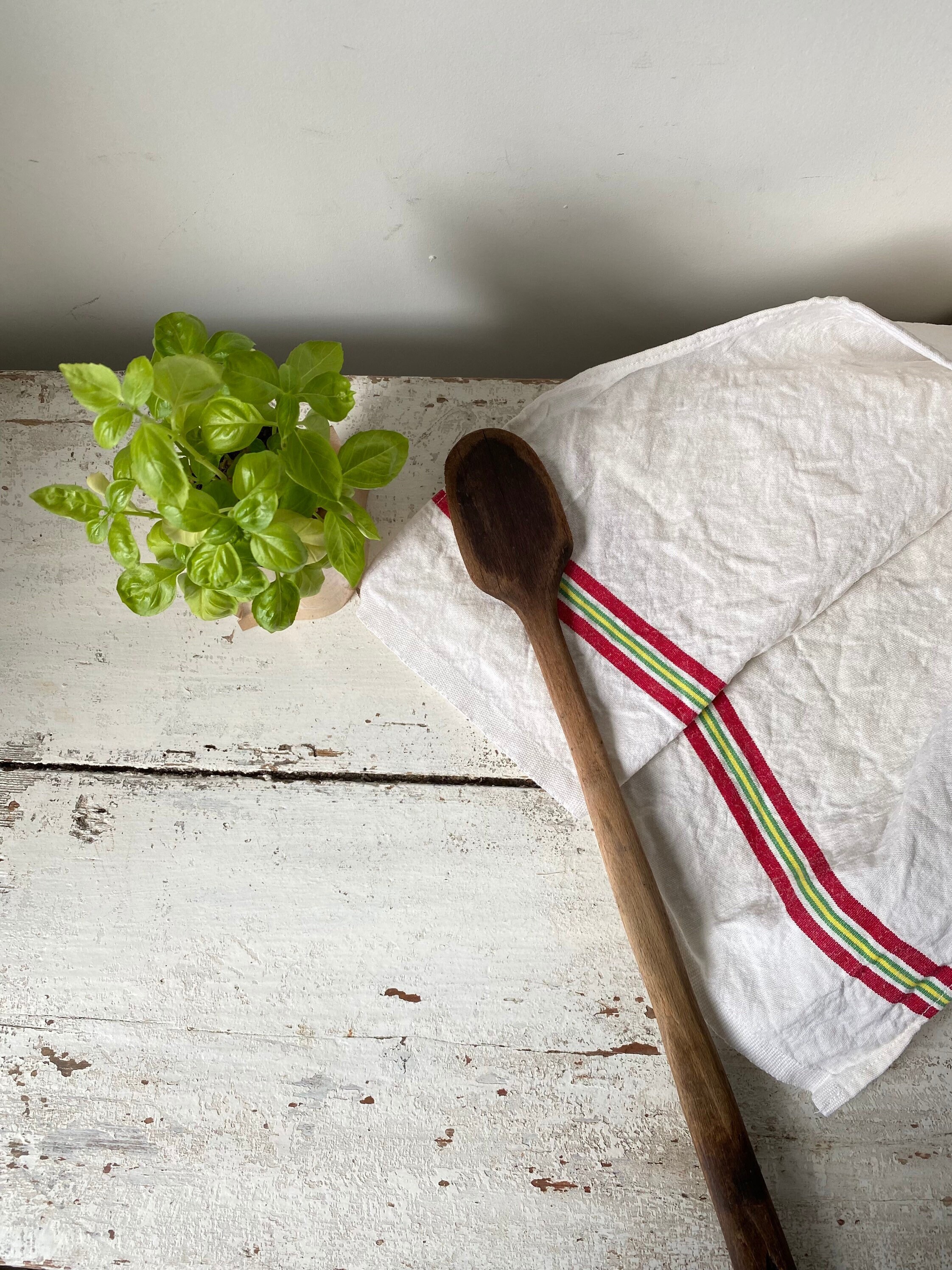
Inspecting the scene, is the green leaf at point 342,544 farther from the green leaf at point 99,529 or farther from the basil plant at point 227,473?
the green leaf at point 99,529

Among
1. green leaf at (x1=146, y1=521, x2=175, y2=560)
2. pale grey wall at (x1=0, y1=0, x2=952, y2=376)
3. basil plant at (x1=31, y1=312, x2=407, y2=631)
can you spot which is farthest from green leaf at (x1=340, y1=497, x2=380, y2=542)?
pale grey wall at (x1=0, y1=0, x2=952, y2=376)

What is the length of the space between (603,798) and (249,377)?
33cm

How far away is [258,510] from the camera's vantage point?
15.6 inches

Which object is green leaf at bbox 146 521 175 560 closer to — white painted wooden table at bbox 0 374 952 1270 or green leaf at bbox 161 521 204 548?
green leaf at bbox 161 521 204 548

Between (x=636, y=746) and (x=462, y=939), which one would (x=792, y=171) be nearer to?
(x=636, y=746)

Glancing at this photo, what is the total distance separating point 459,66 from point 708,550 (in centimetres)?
32

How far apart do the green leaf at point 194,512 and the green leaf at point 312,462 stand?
0.15 ft

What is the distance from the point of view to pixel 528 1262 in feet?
1.55

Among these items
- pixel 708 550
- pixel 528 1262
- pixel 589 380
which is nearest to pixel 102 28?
pixel 589 380

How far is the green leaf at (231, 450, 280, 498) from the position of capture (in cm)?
40

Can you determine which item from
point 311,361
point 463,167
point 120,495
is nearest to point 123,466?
point 120,495

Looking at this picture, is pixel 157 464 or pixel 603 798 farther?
pixel 603 798

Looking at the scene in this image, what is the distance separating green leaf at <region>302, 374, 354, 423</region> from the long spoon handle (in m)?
0.18

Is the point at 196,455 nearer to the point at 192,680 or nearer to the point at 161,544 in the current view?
the point at 161,544
